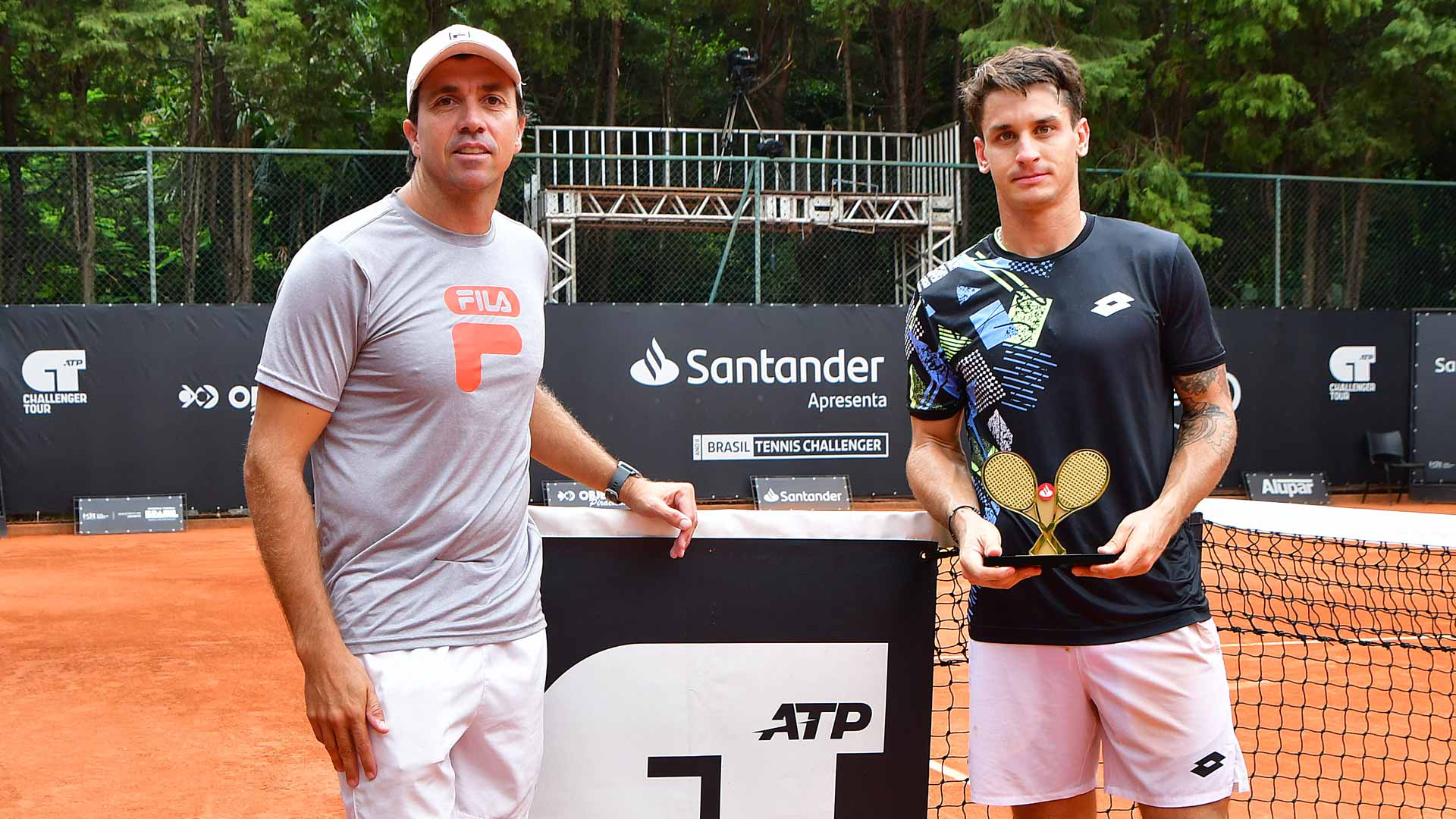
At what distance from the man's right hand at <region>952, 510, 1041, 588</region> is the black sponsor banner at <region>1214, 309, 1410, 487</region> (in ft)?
42.9

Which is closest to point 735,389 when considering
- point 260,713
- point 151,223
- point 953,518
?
point 151,223

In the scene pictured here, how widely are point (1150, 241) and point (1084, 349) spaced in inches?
10.3

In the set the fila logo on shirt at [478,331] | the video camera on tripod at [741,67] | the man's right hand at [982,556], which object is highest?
the video camera on tripod at [741,67]

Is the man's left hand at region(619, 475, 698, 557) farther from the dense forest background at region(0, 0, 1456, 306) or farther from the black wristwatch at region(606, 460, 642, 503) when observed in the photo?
the dense forest background at region(0, 0, 1456, 306)

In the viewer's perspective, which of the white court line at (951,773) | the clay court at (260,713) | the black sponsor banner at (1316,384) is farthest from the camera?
the black sponsor banner at (1316,384)

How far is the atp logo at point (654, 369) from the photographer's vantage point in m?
13.2

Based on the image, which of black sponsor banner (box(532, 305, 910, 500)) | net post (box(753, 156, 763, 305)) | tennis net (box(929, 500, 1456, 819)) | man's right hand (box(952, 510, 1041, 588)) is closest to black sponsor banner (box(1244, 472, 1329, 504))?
black sponsor banner (box(532, 305, 910, 500))

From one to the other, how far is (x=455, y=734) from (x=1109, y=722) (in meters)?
1.21

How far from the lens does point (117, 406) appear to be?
12.6m

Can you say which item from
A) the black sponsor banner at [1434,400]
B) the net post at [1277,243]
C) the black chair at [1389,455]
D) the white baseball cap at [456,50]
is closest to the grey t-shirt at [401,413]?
the white baseball cap at [456,50]

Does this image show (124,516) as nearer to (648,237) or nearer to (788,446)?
(788,446)

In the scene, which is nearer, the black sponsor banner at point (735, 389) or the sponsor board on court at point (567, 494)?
the sponsor board on court at point (567, 494)

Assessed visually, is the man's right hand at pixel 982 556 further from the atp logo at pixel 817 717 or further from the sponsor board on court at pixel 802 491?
the sponsor board on court at pixel 802 491

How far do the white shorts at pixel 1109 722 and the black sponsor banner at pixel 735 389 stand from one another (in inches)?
415
